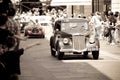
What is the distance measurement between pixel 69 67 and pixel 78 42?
8.57 feet

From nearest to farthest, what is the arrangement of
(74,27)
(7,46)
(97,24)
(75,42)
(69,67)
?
(7,46)
(69,67)
(75,42)
(74,27)
(97,24)

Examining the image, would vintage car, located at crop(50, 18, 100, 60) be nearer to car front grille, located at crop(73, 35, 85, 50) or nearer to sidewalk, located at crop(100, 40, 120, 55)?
car front grille, located at crop(73, 35, 85, 50)

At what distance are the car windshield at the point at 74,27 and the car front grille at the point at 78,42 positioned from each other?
62cm

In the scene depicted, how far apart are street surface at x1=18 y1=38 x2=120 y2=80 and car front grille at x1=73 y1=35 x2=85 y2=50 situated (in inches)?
20.3

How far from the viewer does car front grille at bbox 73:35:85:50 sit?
20.1 meters

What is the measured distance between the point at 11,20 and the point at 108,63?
7.07m

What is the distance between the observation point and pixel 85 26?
2117 centimetres

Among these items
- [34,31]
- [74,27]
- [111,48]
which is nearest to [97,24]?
[111,48]

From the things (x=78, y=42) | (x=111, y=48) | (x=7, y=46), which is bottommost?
(x=111, y=48)

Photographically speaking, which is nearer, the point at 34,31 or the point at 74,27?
the point at 74,27

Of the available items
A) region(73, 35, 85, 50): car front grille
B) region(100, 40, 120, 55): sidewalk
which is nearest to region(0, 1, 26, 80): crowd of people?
region(73, 35, 85, 50): car front grille

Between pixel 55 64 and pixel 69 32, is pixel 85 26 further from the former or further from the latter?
pixel 55 64

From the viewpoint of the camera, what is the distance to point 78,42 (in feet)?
66.3

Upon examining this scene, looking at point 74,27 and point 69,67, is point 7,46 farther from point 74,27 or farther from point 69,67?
point 74,27
